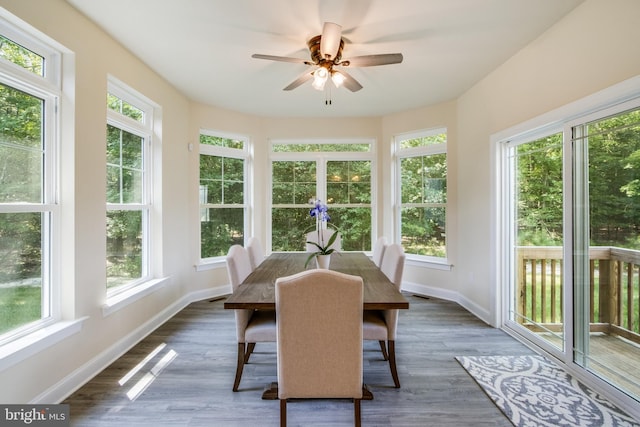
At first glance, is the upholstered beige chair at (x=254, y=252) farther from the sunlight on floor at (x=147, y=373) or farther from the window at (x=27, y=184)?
the window at (x=27, y=184)

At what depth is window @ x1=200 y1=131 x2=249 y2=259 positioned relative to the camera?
418 centimetres

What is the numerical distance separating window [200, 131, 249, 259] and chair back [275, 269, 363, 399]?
2.94 meters

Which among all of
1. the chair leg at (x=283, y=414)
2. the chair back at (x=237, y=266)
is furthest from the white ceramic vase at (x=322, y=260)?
the chair leg at (x=283, y=414)

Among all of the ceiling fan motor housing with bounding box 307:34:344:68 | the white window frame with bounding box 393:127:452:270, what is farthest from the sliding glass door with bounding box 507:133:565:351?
the ceiling fan motor housing with bounding box 307:34:344:68

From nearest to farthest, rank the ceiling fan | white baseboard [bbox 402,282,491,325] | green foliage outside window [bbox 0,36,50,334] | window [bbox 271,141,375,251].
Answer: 1. green foliage outside window [bbox 0,36,50,334]
2. the ceiling fan
3. white baseboard [bbox 402,282,491,325]
4. window [bbox 271,141,375,251]

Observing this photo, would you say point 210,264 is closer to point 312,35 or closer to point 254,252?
point 254,252

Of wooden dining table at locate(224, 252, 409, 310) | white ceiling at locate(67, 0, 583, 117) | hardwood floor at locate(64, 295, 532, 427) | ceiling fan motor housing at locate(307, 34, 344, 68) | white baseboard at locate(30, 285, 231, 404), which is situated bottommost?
hardwood floor at locate(64, 295, 532, 427)

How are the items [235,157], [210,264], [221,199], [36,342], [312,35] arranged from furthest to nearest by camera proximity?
[235,157] → [221,199] → [210,264] → [312,35] → [36,342]

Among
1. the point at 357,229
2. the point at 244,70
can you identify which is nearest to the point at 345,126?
the point at 357,229

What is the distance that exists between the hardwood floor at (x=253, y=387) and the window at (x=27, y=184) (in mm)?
708

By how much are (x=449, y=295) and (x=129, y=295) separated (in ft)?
12.3

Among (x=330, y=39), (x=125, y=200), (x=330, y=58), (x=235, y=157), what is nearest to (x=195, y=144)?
(x=235, y=157)

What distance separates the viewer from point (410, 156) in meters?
4.47

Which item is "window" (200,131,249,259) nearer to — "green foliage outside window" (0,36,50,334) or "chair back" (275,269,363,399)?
"green foliage outside window" (0,36,50,334)
